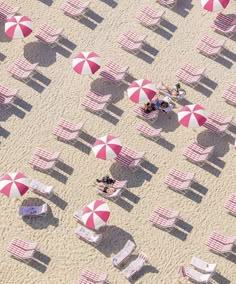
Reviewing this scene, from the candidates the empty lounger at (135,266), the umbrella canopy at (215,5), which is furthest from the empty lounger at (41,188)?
the umbrella canopy at (215,5)

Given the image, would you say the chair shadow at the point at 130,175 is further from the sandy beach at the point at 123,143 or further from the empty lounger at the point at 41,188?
the empty lounger at the point at 41,188

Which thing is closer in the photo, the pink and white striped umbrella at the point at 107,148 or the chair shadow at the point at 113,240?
the chair shadow at the point at 113,240

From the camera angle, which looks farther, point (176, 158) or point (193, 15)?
point (193, 15)

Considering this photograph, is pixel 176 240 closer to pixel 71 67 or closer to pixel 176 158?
pixel 176 158

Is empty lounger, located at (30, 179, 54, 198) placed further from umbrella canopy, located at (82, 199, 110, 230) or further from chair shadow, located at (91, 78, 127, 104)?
chair shadow, located at (91, 78, 127, 104)

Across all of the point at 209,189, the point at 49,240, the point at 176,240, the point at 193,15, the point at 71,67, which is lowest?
the point at 49,240

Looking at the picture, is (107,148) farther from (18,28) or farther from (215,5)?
(215,5)

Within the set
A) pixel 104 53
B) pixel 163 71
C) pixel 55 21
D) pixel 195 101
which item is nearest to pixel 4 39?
pixel 55 21
